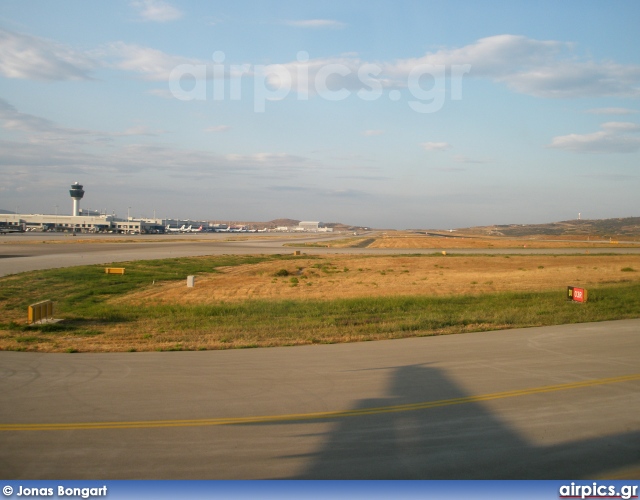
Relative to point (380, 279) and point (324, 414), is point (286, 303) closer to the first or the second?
point (380, 279)

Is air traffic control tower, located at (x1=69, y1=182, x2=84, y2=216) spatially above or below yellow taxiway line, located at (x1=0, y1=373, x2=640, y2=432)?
above

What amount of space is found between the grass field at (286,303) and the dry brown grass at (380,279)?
79mm

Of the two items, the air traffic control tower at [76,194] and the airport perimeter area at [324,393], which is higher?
the air traffic control tower at [76,194]

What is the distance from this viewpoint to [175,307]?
22.9 meters

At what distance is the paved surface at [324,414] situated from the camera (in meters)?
6.43

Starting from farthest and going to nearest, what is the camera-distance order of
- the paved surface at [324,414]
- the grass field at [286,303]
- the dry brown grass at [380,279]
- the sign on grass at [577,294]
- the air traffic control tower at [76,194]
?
the air traffic control tower at [76,194]
the dry brown grass at [380,279]
the sign on grass at [577,294]
the grass field at [286,303]
the paved surface at [324,414]

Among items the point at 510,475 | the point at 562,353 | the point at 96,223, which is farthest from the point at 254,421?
the point at 96,223

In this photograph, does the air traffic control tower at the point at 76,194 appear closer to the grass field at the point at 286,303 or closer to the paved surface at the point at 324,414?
the grass field at the point at 286,303

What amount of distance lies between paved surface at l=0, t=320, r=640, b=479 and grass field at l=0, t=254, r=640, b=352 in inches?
124

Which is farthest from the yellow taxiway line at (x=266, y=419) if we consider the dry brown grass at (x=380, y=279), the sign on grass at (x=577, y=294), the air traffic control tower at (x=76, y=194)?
the air traffic control tower at (x=76, y=194)

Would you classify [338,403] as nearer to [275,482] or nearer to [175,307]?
[275,482]

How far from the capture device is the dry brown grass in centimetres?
2898

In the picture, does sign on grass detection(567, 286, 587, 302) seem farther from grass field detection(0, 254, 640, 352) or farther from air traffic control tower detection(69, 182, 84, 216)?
air traffic control tower detection(69, 182, 84, 216)

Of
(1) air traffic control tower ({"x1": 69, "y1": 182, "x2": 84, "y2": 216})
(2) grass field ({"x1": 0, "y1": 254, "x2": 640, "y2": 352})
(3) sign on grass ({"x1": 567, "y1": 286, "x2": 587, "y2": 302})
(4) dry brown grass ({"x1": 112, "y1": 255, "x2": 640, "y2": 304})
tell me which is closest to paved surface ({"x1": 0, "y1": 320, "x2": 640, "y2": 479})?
(2) grass field ({"x1": 0, "y1": 254, "x2": 640, "y2": 352})
